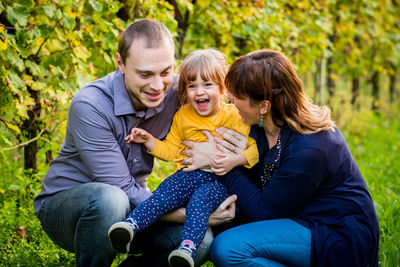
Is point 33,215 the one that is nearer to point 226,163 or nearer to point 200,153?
point 200,153

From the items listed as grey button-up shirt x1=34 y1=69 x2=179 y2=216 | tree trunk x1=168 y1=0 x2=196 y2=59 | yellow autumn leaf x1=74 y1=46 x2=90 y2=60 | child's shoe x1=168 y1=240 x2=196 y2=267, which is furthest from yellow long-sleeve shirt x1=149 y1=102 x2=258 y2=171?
tree trunk x1=168 y1=0 x2=196 y2=59

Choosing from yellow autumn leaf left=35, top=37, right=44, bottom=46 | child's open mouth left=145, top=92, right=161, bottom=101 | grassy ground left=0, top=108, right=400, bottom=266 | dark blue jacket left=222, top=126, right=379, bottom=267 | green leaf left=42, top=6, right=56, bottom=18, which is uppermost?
green leaf left=42, top=6, right=56, bottom=18

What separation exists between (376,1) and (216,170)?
6433mm

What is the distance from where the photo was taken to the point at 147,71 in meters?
2.74

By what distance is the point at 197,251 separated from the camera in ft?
8.43

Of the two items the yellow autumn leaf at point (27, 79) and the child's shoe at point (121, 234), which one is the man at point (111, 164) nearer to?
the child's shoe at point (121, 234)

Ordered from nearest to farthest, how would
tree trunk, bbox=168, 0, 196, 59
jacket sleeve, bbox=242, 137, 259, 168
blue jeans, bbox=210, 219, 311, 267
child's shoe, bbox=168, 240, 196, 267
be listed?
child's shoe, bbox=168, 240, 196, 267 → blue jeans, bbox=210, 219, 311, 267 → jacket sleeve, bbox=242, 137, 259, 168 → tree trunk, bbox=168, 0, 196, 59

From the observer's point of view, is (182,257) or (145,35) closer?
(182,257)

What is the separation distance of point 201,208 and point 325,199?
69 centimetres

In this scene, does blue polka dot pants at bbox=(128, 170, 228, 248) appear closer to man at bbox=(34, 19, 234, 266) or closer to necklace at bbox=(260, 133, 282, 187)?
man at bbox=(34, 19, 234, 266)

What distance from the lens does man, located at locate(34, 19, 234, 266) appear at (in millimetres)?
2553

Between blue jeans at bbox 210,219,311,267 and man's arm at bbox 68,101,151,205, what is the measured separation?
2.13ft

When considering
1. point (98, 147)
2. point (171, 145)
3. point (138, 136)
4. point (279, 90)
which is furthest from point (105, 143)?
point (279, 90)

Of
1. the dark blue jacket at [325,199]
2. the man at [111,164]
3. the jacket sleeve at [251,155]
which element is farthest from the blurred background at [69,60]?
the jacket sleeve at [251,155]
